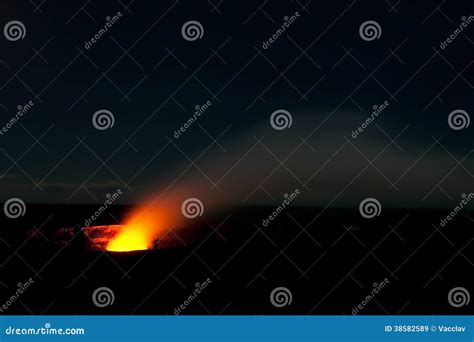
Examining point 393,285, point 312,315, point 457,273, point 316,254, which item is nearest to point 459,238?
point 457,273

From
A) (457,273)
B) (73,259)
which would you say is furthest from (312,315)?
(73,259)

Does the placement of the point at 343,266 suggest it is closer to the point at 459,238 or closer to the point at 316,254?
the point at 316,254

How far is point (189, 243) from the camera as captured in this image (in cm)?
811

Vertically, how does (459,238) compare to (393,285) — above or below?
above

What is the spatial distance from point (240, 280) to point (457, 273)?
2760 millimetres

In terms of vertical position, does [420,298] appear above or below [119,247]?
above
